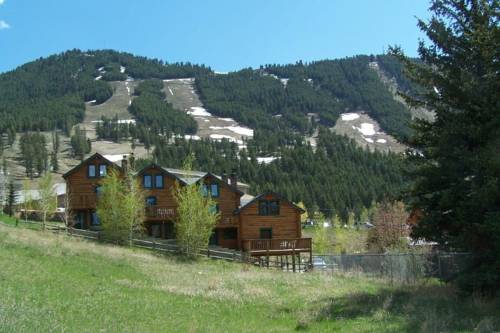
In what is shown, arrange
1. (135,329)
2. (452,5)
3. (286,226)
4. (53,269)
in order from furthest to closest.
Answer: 1. (286,226)
2. (53,269)
3. (452,5)
4. (135,329)

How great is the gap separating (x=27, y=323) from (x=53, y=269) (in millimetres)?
12176

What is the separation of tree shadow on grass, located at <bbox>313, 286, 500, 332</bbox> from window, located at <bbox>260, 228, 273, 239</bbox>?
30409mm

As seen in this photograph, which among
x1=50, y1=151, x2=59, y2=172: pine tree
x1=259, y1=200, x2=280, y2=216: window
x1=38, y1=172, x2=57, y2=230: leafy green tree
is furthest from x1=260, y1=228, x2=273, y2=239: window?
x1=50, y1=151, x2=59, y2=172: pine tree

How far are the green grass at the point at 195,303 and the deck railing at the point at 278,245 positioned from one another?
1855 centimetres

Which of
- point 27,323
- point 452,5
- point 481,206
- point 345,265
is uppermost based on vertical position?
point 452,5

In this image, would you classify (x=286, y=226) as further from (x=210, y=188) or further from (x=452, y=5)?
(x=452, y=5)

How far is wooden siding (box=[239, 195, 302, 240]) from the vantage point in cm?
5234

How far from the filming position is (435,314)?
16188 mm

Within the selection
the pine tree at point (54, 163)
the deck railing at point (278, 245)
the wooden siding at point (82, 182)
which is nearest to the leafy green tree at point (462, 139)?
the deck railing at point (278, 245)

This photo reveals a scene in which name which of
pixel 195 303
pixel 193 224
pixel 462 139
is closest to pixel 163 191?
pixel 193 224

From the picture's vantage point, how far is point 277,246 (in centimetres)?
4884

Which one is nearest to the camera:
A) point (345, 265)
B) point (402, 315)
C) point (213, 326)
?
point (213, 326)

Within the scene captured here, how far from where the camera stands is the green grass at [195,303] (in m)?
14.5

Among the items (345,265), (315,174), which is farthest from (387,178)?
(345,265)
